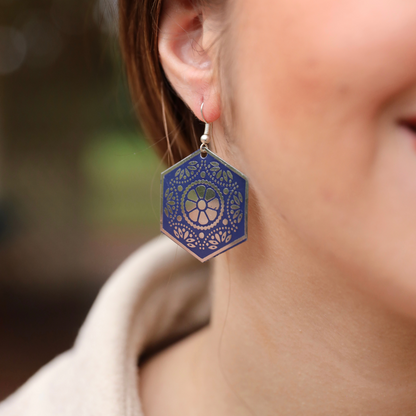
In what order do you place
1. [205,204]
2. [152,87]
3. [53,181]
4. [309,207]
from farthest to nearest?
[53,181] → [152,87] → [205,204] → [309,207]

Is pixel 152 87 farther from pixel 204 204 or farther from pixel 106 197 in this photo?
pixel 106 197

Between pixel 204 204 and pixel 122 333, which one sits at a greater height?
pixel 204 204

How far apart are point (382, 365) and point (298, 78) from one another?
22.4 inches

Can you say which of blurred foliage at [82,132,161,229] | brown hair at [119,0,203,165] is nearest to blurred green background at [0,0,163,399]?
blurred foliage at [82,132,161,229]

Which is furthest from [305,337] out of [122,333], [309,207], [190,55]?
[190,55]

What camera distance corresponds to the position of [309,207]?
2.12ft

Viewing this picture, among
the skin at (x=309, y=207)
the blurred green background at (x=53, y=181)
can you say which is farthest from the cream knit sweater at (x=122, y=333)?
the blurred green background at (x=53, y=181)

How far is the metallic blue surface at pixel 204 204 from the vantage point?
0.79 metres

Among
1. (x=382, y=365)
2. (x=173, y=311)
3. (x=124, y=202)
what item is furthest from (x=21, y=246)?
(x=382, y=365)

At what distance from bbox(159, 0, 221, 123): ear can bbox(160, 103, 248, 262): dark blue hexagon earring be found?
0.11ft

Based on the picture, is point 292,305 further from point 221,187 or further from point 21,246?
point 21,246

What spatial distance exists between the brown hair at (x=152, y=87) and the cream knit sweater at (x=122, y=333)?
0.36 metres

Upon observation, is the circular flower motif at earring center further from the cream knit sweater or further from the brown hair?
the cream knit sweater

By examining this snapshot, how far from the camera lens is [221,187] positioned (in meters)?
0.79
